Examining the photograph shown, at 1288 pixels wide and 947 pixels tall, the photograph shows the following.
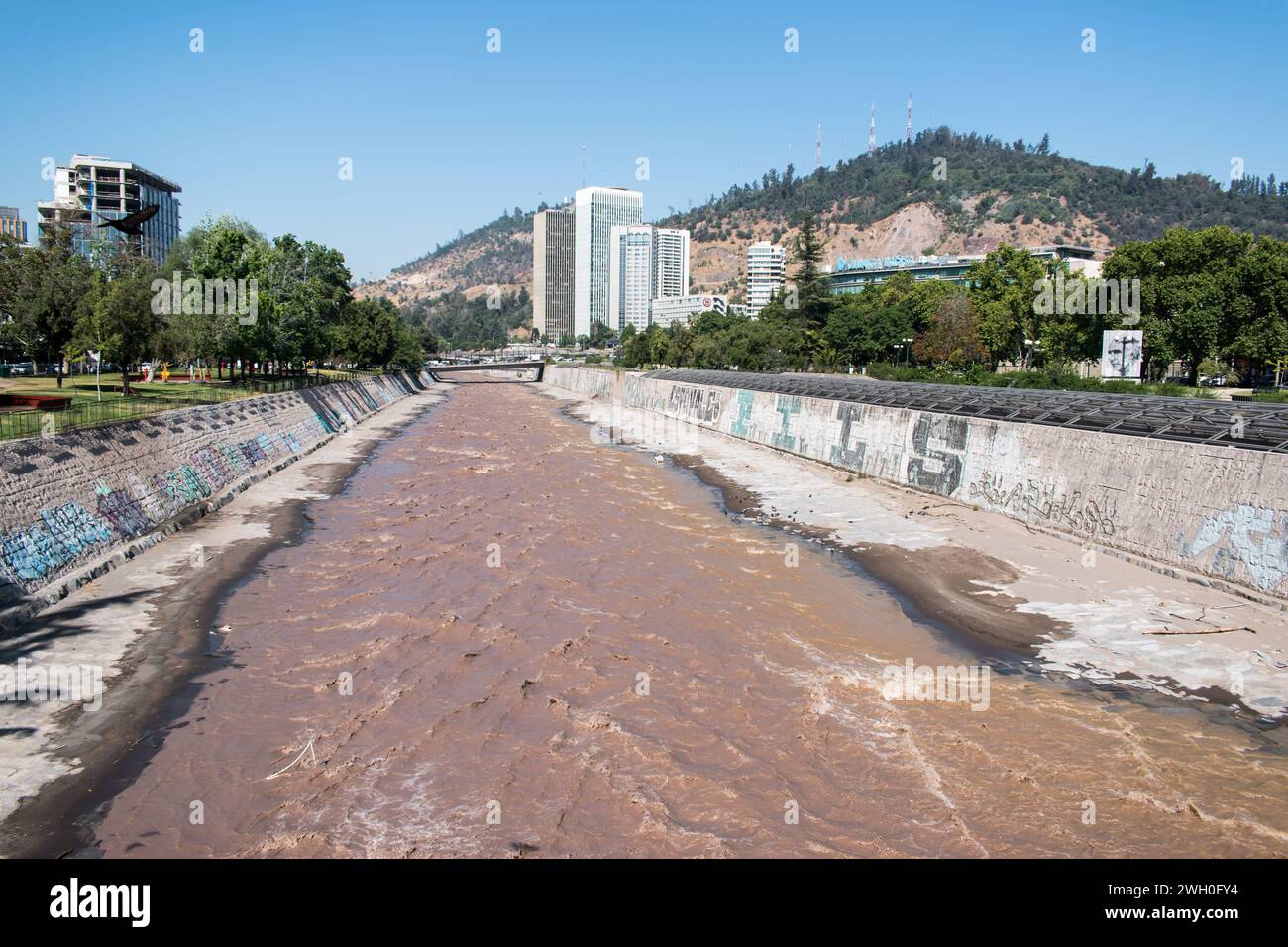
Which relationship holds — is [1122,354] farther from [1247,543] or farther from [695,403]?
[1247,543]

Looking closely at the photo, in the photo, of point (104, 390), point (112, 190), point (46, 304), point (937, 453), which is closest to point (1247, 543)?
point (937, 453)

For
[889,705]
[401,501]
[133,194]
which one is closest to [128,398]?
[401,501]

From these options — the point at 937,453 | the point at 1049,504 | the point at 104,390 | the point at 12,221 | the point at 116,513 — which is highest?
the point at 12,221

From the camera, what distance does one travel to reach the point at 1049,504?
2594 cm

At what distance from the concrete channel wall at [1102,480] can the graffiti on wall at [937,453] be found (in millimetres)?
42

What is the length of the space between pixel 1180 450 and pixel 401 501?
1083 inches

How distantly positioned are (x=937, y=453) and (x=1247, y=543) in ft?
48.1

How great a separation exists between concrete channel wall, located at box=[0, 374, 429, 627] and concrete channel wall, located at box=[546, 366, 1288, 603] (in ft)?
87.3

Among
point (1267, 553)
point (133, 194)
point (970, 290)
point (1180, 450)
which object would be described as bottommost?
point (1267, 553)

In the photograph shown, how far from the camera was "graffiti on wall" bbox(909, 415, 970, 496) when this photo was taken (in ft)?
104

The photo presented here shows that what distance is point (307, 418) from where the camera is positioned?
55.9 m

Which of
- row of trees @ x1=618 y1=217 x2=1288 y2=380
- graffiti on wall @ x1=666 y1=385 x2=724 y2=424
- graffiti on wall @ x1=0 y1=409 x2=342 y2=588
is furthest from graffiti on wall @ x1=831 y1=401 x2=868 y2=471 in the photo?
row of trees @ x1=618 y1=217 x2=1288 y2=380

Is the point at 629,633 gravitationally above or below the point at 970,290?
below
